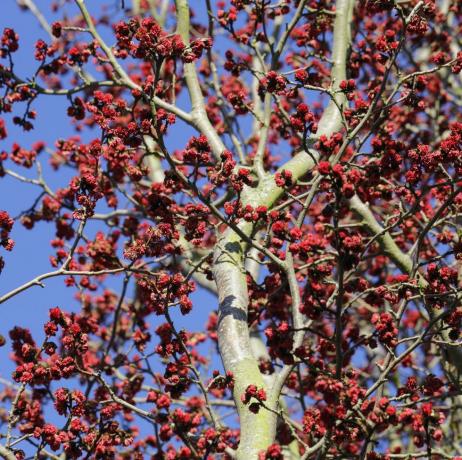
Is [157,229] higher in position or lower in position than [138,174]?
lower

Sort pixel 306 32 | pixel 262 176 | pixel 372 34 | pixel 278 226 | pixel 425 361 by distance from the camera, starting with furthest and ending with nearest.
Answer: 1. pixel 425 361
2. pixel 372 34
3. pixel 306 32
4. pixel 262 176
5. pixel 278 226

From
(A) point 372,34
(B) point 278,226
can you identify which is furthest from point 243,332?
(A) point 372,34

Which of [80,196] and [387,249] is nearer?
[80,196]

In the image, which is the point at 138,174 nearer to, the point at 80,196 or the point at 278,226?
the point at 80,196

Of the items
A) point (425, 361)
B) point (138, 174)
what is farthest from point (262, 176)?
point (425, 361)

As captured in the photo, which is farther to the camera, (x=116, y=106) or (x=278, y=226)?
(x=116, y=106)

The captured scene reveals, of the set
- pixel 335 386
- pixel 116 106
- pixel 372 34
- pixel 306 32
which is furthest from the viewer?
pixel 372 34

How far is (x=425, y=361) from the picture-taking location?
41.1 feet

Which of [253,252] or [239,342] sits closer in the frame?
[239,342]

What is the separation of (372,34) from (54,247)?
4270mm

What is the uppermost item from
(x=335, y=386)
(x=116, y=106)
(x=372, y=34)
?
(x=372, y=34)

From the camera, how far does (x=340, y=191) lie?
4648 millimetres

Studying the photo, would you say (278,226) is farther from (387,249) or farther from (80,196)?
(387,249)

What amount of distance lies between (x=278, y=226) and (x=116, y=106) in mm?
1494
